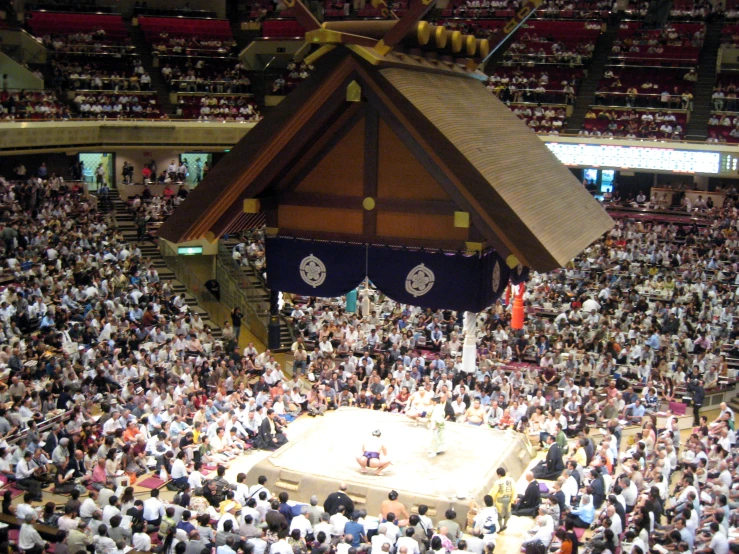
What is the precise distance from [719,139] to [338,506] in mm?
16511

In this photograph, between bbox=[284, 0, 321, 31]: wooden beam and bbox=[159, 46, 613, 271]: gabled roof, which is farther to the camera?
bbox=[284, 0, 321, 31]: wooden beam

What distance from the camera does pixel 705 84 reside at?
23047 millimetres

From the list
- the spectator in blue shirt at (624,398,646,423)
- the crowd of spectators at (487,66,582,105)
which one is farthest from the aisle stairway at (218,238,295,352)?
the crowd of spectators at (487,66,582,105)

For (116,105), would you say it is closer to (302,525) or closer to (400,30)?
(302,525)

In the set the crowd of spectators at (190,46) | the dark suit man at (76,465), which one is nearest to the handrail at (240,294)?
the dark suit man at (76,465)

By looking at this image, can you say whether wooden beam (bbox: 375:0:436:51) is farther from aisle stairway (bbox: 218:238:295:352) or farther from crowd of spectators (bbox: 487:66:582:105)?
crowd of spectators (bbox: 487:66:582:105)

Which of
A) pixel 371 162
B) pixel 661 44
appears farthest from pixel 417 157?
pixel 661 44

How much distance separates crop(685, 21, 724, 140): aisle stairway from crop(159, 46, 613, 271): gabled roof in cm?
1640

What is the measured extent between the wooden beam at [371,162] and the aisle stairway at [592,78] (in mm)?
17242

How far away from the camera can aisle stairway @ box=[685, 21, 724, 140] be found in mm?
21766

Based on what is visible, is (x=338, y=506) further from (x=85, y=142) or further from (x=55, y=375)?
(x=85, y=142)

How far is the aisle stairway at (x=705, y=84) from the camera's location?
2177 centimetres

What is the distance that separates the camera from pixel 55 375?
Answer: 11.7 m

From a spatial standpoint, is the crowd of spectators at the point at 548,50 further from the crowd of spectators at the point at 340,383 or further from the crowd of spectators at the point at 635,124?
the crowd of spectators at the point at 340,383
